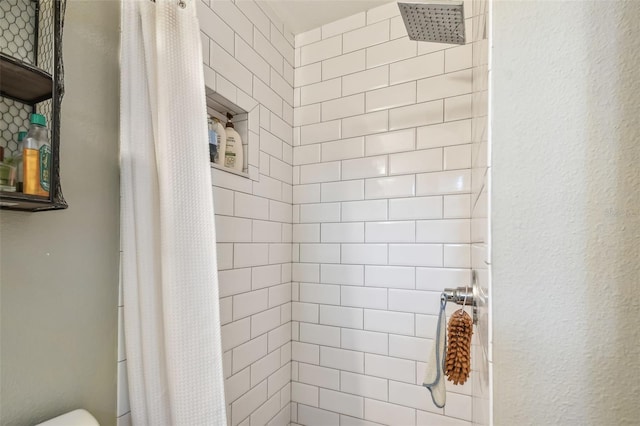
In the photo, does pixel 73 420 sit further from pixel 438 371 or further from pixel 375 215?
pixel 375 215

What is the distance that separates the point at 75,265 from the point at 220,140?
0.66 metres

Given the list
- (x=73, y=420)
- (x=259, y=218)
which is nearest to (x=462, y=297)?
(x=259, y=218)

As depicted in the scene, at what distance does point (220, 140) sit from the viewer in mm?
1194

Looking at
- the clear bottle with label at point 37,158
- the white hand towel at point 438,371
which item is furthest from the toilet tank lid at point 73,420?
the white hand towel at point 438,371

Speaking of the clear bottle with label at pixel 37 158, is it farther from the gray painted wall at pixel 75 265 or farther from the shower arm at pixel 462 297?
the shower arm at pixel 462 297

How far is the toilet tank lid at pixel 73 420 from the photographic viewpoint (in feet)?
2.02

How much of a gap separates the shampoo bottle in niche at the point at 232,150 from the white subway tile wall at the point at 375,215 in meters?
0.39

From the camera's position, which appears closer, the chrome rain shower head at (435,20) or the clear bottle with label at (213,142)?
the chrome rain shower head at (435,20)

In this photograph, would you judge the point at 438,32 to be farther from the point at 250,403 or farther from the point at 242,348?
the point at 250,403

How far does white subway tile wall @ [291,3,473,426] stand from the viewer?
1269mm

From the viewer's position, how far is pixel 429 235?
1.30 meters

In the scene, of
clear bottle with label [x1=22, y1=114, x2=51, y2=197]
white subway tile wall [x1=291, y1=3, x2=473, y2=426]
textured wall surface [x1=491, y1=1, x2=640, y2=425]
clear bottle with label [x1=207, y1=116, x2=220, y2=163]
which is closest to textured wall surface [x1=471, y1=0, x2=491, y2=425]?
textured wall surface [x1=491, y1=1, x2=640, y2=425]

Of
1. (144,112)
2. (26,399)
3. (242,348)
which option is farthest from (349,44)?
(26,399)

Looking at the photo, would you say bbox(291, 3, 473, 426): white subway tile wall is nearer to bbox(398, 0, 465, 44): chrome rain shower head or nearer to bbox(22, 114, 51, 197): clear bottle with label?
bbox(398, 0, 465, 44): chrome rain shower head
